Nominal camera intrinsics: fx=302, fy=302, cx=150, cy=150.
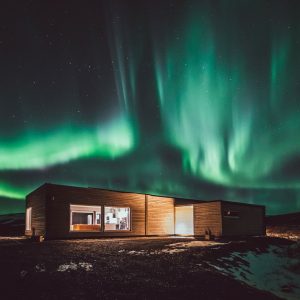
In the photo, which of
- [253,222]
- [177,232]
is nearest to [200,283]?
[177,232]

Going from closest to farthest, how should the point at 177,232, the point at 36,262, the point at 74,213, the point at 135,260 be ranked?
the point at 36,262 < the point at 135,260 < the point at 177,232 < the point at 74,213

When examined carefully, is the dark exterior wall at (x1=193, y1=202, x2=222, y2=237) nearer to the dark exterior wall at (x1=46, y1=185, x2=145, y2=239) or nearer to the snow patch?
the dark exterior wall at (x1=46, y1=185, x2=145, y2=239)

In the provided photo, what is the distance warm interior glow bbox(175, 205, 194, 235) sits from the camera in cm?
2491

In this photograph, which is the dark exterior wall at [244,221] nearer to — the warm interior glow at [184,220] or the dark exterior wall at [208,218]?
the dark exterior wall at [208,218]

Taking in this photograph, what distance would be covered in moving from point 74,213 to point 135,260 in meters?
19.7

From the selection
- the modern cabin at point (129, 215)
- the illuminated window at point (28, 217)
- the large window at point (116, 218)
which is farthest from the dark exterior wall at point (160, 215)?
the illuminated window at point (28, 217)

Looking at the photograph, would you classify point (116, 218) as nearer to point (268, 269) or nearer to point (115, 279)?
point (268, 269)

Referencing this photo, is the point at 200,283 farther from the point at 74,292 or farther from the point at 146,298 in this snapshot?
the point at 74,292

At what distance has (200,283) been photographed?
7.53 meters

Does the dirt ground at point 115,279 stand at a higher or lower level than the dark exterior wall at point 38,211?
lower

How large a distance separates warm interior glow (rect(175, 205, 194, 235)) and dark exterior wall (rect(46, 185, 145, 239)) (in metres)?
3.82

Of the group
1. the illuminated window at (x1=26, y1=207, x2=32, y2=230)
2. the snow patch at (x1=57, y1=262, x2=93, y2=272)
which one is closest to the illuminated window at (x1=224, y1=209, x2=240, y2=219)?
the illuminated window at (x1=26, y1=207, x2=32, y2=230)

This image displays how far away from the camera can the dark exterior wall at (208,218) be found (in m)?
22.6

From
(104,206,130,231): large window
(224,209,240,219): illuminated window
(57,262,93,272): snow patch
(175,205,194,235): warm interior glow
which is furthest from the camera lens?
(175,205,194,235): warm interior glow
